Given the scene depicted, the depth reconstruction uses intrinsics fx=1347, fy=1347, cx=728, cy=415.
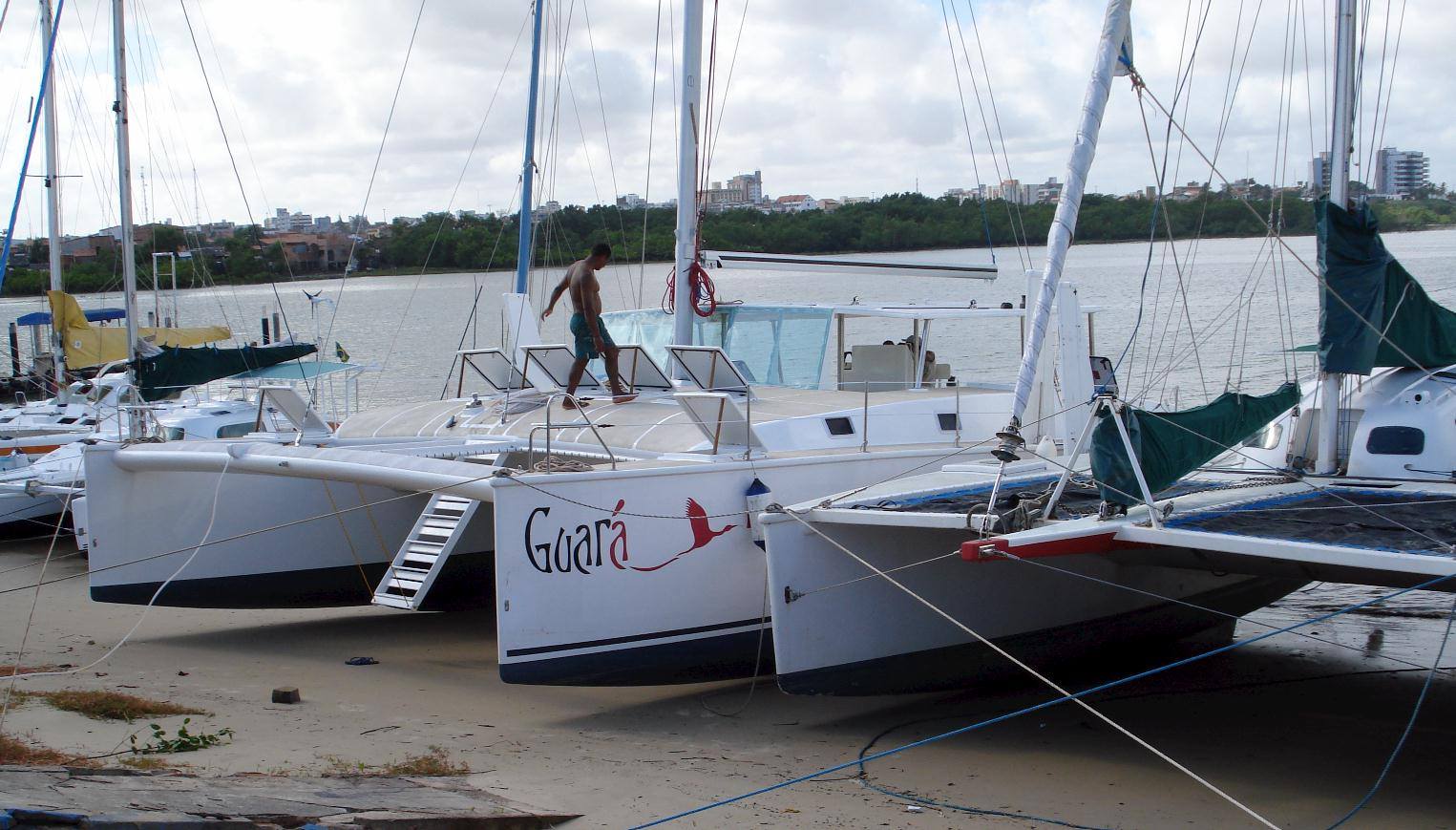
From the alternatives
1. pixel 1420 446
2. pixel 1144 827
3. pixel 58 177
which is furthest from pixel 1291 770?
pixel 58 177

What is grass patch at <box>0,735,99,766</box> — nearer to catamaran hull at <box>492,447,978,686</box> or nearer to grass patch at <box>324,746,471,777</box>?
grass patch at <box>324,746,471,777</box>

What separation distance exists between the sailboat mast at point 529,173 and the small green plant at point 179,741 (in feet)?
22.5

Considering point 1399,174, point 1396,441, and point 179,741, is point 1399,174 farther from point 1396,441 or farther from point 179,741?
point 179,741

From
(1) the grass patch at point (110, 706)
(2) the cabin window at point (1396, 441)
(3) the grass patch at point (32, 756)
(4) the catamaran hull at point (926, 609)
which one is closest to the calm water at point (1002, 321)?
(2) the cabin window at point (1396, 441)

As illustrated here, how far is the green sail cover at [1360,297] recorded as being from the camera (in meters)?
8.62

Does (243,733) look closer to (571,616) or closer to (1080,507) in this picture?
(571,616)

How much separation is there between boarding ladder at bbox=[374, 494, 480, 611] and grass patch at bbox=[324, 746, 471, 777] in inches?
66.4

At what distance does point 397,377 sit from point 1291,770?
2882cm

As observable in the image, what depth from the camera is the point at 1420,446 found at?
8555 millimetres

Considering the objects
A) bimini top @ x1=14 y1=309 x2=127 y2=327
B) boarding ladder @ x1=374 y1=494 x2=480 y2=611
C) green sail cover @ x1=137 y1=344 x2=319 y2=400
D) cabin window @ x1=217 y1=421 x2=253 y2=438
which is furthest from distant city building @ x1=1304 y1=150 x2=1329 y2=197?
bimini top @ x1=14 y1=309 x2=127 y2=327

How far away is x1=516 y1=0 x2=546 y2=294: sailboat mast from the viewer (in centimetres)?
1361

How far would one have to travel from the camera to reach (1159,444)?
22.3 ft

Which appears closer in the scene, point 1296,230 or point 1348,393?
point 1348,393

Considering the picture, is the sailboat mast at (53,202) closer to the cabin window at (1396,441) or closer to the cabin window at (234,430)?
the cabin window at (234,430)
